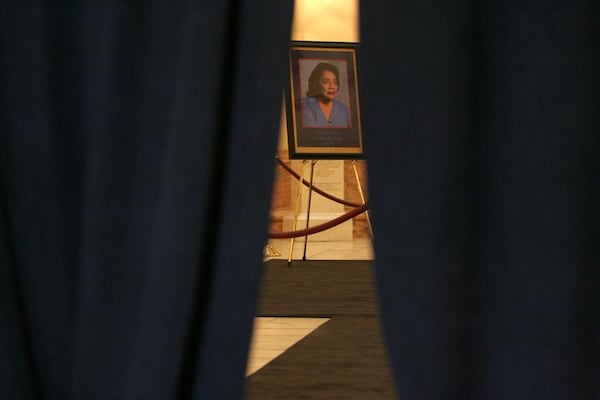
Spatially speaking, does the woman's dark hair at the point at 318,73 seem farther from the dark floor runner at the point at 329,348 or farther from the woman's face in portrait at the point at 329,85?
the dark floor runner at the point at 329,348

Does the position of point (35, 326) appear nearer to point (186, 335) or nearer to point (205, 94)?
point (186, 335)

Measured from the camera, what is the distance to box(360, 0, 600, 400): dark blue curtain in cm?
89

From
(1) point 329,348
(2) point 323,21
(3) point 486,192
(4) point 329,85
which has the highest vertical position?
(2) point 323,21

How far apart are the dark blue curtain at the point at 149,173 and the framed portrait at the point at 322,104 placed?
3.45 meters

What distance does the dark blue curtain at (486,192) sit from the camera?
2.91 feet

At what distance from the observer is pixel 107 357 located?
0.93 meters

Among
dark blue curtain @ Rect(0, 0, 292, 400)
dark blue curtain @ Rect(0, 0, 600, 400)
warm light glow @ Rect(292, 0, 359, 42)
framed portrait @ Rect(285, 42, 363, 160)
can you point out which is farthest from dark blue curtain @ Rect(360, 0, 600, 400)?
warm light glow @ Rect(292, 0, 359, 42)

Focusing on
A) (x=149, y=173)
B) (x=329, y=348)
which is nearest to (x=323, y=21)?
(x=329, y=348)

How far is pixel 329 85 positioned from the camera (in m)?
4.53

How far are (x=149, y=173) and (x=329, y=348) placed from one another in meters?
1.42

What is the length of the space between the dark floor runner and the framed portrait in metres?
0.76

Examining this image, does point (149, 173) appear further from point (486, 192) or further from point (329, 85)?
point (329, 85)

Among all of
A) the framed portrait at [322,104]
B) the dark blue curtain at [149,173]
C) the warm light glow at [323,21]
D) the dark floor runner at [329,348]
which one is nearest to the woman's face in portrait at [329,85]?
the framed portrait at [322,104]

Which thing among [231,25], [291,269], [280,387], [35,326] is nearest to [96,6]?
[231,25]
